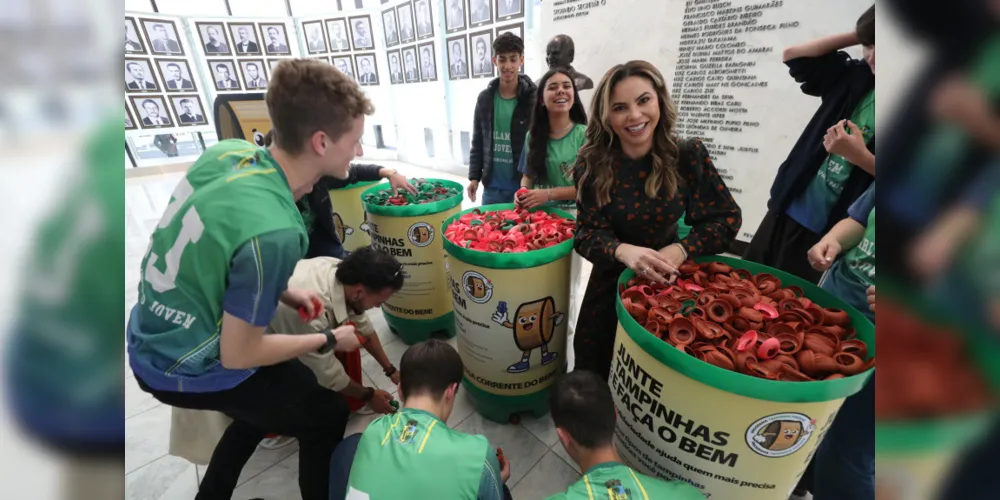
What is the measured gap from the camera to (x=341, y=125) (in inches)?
47.4

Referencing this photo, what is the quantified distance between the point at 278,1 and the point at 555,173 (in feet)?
27.2

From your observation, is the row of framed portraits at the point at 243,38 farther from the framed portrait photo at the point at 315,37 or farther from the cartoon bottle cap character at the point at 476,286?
the cartoon bottle cap character at the point at 476,286

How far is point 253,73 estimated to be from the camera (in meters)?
8.09

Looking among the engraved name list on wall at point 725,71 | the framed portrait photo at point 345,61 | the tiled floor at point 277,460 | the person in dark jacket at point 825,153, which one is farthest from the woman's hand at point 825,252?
the framed portrait photo at point 345,61

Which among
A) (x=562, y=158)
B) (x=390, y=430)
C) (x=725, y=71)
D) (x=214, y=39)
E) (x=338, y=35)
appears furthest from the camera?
(x=338, y=35)

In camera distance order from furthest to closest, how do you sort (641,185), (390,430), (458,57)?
1. (458,57)
2. (641,185)
3. (390,430)

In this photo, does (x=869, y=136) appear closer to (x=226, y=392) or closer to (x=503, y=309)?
(x=503, y=309)

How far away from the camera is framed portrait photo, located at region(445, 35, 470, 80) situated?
634 cm

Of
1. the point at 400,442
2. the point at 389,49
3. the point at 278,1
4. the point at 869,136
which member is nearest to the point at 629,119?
the point at 869,136

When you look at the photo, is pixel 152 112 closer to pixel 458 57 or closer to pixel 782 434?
pixel 458 57

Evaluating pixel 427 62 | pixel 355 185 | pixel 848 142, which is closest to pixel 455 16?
pixel 427 62

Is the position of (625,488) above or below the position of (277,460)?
above

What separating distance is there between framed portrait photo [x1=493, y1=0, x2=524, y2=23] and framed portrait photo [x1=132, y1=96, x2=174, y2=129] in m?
6.31

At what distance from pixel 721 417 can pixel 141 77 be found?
31.9ft
